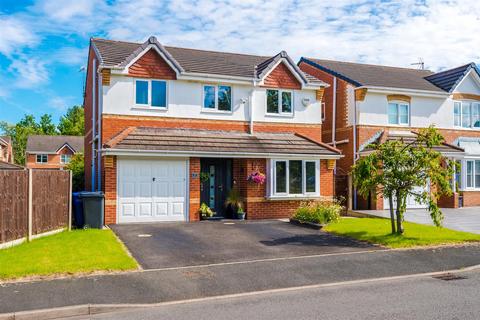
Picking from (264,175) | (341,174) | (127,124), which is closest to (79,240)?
(127,124)

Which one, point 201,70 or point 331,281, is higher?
point 201,70

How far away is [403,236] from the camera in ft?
44.2

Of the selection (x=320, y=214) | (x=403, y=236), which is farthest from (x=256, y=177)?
(x=403, y=236)

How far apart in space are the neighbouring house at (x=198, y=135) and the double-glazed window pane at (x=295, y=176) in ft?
0.13

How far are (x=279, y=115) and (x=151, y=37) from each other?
6310 mm

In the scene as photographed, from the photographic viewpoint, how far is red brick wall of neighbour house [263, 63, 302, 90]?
2028cm

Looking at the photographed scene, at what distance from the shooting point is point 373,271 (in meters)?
9.73

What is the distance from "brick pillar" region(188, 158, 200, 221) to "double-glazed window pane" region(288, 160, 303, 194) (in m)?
3.76

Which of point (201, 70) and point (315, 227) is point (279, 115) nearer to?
point (201, 70)

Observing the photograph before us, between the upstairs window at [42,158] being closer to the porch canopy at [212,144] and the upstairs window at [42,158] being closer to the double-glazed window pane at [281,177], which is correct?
the porch canopy at [212,144]

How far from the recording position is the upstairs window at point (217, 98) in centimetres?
1947

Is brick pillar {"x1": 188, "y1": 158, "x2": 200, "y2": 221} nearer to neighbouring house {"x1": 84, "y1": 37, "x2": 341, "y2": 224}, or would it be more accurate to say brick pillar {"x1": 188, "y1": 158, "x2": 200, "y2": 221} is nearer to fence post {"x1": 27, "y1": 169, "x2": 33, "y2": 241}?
neighbouring house {"x1": 84, "y1": 37, "x2": 341, "y2": 224}

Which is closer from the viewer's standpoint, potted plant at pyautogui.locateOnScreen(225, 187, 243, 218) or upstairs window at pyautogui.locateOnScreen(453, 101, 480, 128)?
potted plant at pyautogui.locateOnScreen(225, 187, 243, 218)

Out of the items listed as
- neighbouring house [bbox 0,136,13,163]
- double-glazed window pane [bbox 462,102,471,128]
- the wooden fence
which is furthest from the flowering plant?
neighbouring house [bbox 0,136,13,163]
